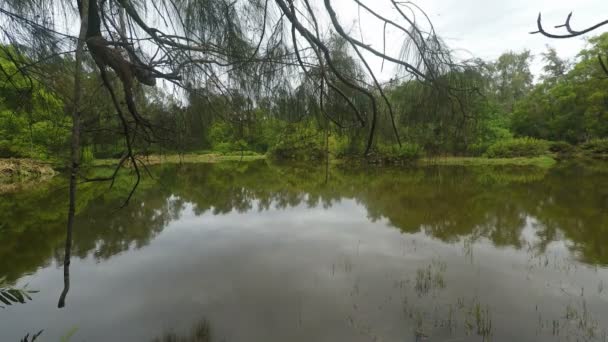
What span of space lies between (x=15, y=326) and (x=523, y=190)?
11030 millimetres

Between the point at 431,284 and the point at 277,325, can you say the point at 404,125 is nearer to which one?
the point at 277,325

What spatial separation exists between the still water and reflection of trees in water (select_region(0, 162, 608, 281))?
53mm

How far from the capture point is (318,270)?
13.5 feet

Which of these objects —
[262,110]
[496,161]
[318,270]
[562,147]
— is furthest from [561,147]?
[262,110]

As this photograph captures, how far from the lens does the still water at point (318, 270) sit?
9.53 ft

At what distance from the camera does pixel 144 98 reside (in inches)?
73.3

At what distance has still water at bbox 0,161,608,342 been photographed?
114 inches

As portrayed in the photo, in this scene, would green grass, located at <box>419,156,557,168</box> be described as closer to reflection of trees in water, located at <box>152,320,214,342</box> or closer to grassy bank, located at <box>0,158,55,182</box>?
reflection of trees in water, located at <box>152,320,214,342</box>

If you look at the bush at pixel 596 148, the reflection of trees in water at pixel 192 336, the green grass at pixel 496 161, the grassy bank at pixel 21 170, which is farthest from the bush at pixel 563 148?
the grassy bank at pixel 21 170

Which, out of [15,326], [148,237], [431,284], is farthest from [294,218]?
[15,326]

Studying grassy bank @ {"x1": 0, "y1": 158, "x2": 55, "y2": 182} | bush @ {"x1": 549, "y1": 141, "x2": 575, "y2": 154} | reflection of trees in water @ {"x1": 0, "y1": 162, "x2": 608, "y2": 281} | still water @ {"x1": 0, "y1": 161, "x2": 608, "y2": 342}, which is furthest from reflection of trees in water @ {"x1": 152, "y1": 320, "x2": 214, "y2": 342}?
bush @ {"x1": 549, "y1": 141, "x2": 575, "y2": 154}

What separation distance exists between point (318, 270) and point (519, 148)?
67.2 ft

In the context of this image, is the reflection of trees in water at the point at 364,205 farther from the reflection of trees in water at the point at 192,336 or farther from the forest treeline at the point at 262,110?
the forest treeline at the point at 262,110

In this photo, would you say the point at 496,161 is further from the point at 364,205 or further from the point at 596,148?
the point at 364,205
